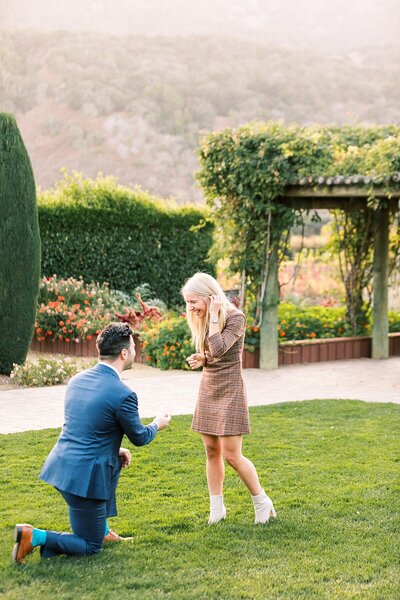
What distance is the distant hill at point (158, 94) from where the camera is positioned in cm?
4622

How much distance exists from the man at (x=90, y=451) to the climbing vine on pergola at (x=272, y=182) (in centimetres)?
723

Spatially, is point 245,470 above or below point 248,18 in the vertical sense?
below

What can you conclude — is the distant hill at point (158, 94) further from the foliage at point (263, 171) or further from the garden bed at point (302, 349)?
the foliage at point (263, 171)

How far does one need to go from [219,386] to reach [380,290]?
8.80m

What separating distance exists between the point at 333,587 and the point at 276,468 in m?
2.36

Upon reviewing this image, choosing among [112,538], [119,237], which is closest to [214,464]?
[112,538]

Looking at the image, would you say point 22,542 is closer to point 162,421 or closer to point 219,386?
point 162,421

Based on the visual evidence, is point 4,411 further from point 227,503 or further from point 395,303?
point 395,303

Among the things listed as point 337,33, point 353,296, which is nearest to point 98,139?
point 337,33

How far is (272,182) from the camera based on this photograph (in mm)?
11531

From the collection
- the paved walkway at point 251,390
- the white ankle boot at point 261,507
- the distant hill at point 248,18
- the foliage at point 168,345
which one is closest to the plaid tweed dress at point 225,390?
the white ankle boot at point 261,507

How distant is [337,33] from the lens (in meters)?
55.7

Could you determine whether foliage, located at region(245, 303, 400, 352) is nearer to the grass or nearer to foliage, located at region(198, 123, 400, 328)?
foliage, located at region(198, 123, 400, 328)

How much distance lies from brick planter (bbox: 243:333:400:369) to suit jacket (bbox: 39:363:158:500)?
25.5 feet
